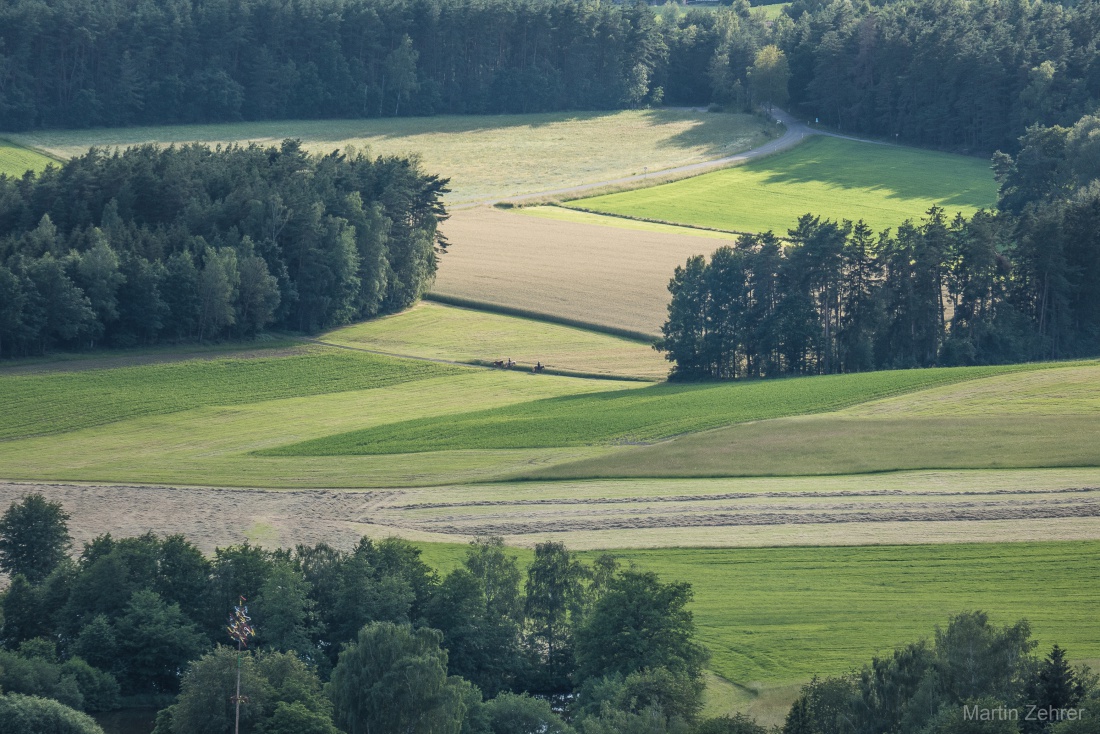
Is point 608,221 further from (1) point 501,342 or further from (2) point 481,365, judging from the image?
(2) point 481,365

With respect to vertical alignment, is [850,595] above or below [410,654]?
below

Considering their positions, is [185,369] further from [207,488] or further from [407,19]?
[407,19]

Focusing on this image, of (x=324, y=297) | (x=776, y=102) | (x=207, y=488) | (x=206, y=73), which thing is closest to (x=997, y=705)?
(x=207, y=488)

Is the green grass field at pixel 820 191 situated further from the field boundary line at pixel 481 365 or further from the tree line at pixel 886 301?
the field boundary line at pixel 481 365

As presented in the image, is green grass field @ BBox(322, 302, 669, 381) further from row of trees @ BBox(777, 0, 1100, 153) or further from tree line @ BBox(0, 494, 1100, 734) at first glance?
row of trees @ BBox(777, 0, 1100, 153)

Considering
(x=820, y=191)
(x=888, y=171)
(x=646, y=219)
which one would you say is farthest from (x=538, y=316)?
(x=888, y=171)
